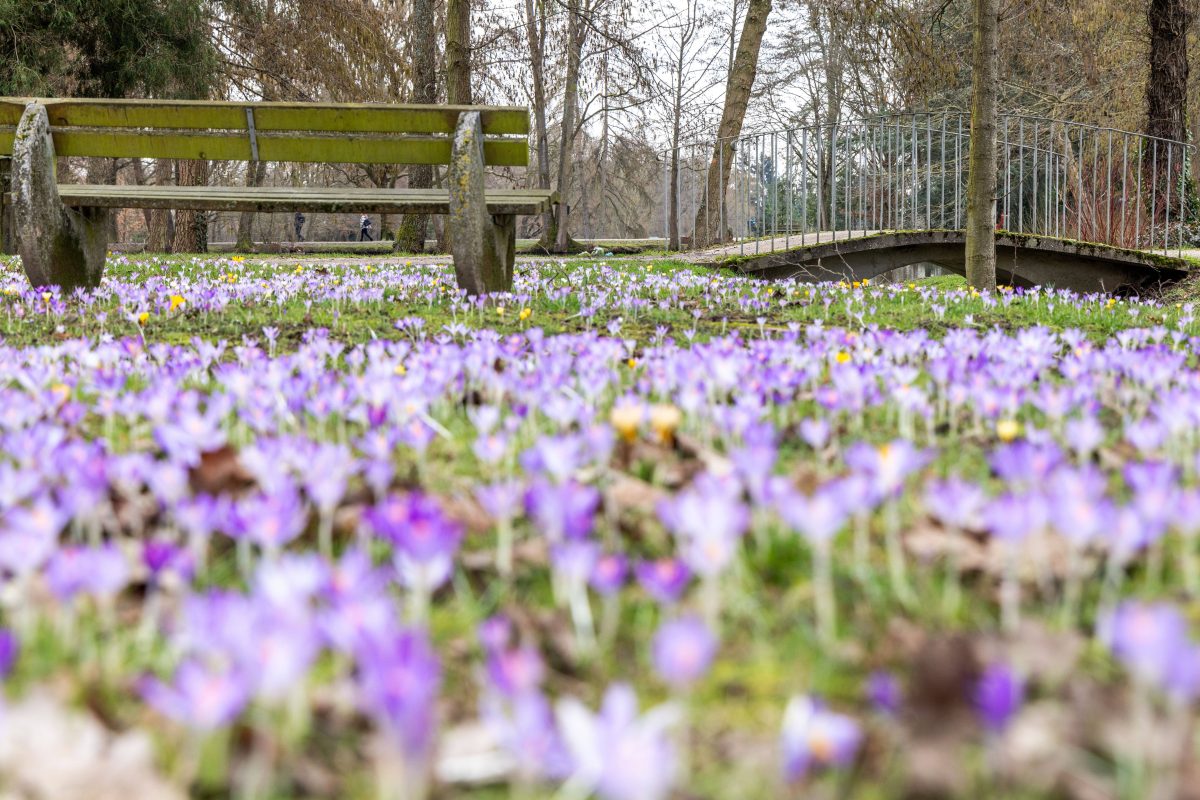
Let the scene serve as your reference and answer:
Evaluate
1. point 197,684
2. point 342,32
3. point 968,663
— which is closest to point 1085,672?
point 968,663

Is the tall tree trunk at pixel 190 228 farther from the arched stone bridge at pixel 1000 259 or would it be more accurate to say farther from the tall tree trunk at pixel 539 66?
the arched stone bridge at pixel 1000 259

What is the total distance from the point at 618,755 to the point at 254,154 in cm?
643

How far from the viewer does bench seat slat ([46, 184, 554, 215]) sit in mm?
5895

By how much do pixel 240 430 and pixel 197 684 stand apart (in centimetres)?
138

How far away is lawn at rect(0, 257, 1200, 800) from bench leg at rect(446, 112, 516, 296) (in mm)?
3259

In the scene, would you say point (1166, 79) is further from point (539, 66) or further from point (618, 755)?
point (618, 755)

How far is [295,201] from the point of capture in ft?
19.4

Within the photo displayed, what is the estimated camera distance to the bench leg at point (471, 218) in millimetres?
5559

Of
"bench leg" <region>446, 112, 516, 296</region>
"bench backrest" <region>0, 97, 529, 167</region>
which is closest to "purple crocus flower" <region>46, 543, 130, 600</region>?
"bench leg" <region>446, 112, 516, 296</region>

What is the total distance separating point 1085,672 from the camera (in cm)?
107

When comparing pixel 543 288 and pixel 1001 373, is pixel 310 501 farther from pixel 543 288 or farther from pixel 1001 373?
pixel 543 288

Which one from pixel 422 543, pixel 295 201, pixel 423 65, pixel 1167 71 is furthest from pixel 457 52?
pixel 422 543

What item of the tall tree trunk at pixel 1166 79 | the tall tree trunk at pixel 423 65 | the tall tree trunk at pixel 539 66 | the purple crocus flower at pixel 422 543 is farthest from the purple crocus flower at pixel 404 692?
the tall tree trunk at pixel 1166 79

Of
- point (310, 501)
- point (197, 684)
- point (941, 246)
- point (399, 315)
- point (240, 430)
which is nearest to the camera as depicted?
point (197, 684)
